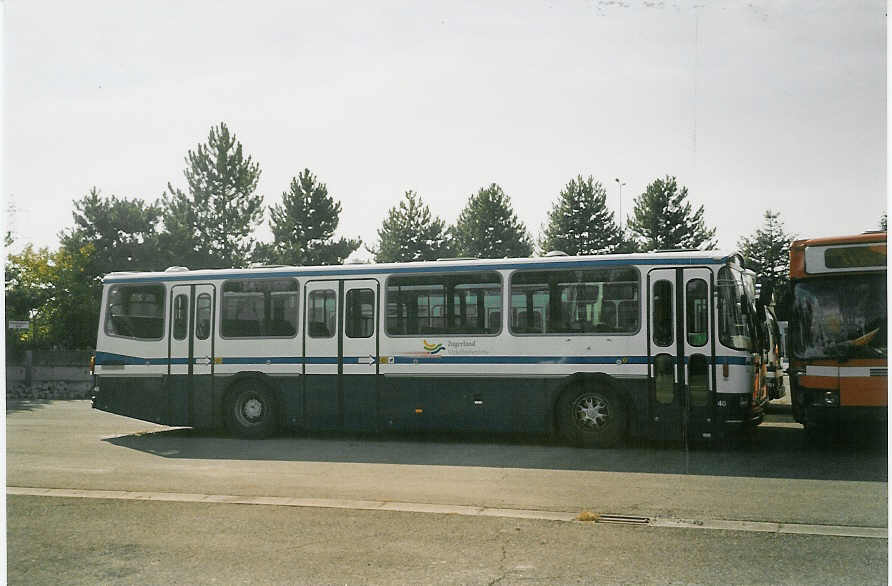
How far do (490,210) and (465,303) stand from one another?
2029 cm

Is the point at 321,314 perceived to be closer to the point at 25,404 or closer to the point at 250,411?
the point at 250,411

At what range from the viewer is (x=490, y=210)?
33000 millimetres

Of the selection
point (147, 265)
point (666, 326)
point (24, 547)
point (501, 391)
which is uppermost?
point (147, 265)

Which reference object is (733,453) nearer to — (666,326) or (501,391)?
(666,326)

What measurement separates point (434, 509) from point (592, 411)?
15.2 ft

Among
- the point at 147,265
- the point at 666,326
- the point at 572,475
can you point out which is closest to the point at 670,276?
the point at 666,326

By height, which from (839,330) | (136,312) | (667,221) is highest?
(667,221)

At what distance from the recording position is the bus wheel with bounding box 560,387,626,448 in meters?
12.1

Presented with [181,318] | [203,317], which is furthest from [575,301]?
[181,318]

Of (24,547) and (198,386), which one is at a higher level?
(198,386)

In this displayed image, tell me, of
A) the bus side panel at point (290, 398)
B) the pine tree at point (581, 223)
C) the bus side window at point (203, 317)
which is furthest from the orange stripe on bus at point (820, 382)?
the bus side window at point (203, 317)

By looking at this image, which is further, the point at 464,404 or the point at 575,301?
the point at 464,404

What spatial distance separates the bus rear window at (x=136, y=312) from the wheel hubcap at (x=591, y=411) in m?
6.66

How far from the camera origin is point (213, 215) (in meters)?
25.7
